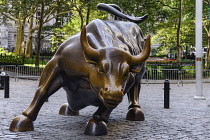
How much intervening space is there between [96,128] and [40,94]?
48.0 inches

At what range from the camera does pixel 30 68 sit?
78.7ft

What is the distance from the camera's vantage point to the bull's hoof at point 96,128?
6734 millimetres

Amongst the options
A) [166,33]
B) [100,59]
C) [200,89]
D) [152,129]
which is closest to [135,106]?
[152,129]

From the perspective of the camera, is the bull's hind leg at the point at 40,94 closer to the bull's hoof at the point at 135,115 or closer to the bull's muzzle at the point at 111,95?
the bull's muzzle at the point at 111,95

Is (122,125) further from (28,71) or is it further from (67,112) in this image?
(28,71)

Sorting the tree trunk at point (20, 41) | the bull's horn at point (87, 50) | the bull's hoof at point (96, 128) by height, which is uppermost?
the tree trunk at point (20, 41)

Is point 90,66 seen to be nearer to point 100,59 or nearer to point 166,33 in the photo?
point 100,59

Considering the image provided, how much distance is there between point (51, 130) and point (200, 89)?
8756 mm

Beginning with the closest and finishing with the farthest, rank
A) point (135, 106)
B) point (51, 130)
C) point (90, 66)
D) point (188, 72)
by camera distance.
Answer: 1. point (90, 66)
2. point (51, 130)
3. point (135, 106)
4. point (188, 72)

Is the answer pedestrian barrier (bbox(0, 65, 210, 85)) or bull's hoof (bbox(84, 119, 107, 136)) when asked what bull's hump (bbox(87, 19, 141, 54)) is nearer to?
bull's hoof (bbox(84, 119, 107, 136))

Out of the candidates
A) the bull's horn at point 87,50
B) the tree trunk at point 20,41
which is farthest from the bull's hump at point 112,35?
the tree trunk at point 20,41

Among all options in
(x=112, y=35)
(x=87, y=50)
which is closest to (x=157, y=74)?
(x=112, y=35)

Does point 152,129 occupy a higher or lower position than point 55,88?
lower

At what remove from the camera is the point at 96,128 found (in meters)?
6.74
